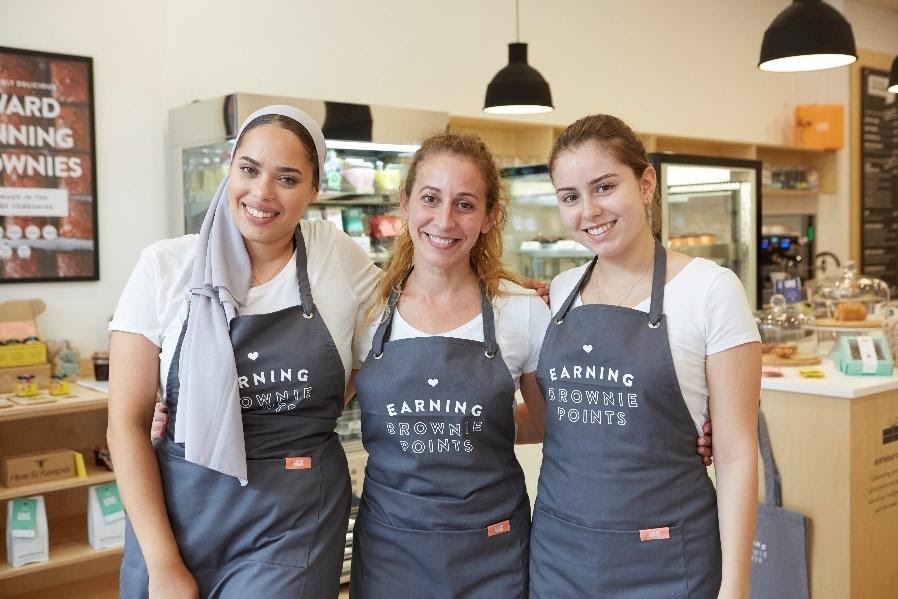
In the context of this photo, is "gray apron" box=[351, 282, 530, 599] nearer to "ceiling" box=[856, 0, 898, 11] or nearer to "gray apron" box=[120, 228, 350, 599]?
"gray apron" box=[120, 228, 350, 599]

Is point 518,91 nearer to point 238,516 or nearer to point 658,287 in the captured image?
point 658,287

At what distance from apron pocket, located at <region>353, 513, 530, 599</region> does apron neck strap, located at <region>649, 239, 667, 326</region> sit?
20.6 inches

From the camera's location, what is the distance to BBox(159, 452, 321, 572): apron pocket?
6.07ft

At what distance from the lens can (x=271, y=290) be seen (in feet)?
6.38

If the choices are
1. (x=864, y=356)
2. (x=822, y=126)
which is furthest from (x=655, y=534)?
(x=822, y=126)

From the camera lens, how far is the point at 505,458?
1967 millimetres

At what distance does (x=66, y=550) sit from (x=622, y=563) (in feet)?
8.41

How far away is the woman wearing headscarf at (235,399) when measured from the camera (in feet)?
5.98

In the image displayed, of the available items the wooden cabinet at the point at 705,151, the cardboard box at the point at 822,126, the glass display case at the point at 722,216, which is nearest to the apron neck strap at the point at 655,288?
the wooden cabinet at the point at 705,151

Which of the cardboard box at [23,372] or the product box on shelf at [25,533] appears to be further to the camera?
the cardboard box at [23,372]

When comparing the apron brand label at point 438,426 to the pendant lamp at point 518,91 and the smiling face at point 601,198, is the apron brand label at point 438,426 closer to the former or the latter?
the smiling face at point 601,198

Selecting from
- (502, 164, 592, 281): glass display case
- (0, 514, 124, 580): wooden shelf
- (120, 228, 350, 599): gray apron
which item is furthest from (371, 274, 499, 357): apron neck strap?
(502, 164, 592, 281): glass display case

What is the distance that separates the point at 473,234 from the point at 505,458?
19.0 inches

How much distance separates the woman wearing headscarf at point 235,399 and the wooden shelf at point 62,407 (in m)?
1.61
